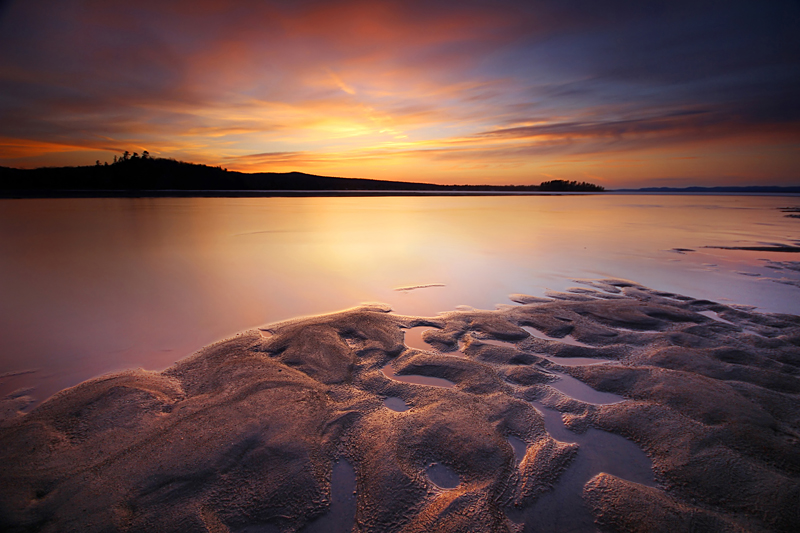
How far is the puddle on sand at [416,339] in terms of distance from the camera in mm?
3697

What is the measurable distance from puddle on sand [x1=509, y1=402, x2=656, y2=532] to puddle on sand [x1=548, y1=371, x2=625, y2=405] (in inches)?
13.5

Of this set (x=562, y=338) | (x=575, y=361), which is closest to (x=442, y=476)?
(x=575, y=361)

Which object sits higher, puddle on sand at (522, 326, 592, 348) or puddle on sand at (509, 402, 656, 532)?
puddle on sand at (522, 326, 592, 348)

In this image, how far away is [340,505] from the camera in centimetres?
187

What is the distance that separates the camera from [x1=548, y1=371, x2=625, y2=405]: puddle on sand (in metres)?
2.80

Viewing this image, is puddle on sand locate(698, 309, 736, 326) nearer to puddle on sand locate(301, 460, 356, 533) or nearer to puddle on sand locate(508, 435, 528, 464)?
puddle on sand locate(508, 435, 528, 464)

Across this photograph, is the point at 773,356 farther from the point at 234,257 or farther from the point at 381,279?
the point at 234,257

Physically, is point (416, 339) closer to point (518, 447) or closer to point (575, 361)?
point (575, 361)

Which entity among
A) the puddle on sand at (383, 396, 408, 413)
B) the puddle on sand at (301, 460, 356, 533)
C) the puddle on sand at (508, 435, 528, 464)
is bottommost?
the puddle on sand at (301, 460, 356, 533)

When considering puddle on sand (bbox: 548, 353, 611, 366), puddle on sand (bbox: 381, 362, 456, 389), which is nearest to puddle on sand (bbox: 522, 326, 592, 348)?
puddle on sand (bbox: 548, 353, 611, 366)

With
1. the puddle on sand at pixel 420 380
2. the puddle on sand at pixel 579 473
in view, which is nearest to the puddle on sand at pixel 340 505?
the puddle on sand at pixel 579 473

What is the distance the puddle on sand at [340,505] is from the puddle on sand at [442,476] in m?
0.47

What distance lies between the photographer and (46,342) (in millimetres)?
3768

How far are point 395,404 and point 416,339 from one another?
121 centimetres
